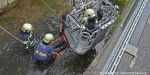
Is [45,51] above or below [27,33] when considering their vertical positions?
below

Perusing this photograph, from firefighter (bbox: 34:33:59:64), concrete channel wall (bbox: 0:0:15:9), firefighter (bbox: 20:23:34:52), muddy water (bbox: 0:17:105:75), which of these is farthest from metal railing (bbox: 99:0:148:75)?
concrete channel wall (bbox: 0:0:15:9)

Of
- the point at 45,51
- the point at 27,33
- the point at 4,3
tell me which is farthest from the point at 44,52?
the point at 4,3

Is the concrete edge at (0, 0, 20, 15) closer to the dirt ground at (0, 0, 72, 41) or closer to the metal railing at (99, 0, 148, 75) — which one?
the dirt ground at (0, 0, 72, 41)

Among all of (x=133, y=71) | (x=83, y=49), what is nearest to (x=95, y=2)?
(x=83, y=49)

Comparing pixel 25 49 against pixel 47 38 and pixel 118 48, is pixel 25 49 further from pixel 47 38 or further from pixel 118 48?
pixel 118 48

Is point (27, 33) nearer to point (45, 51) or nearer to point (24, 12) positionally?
point (45, 51)
